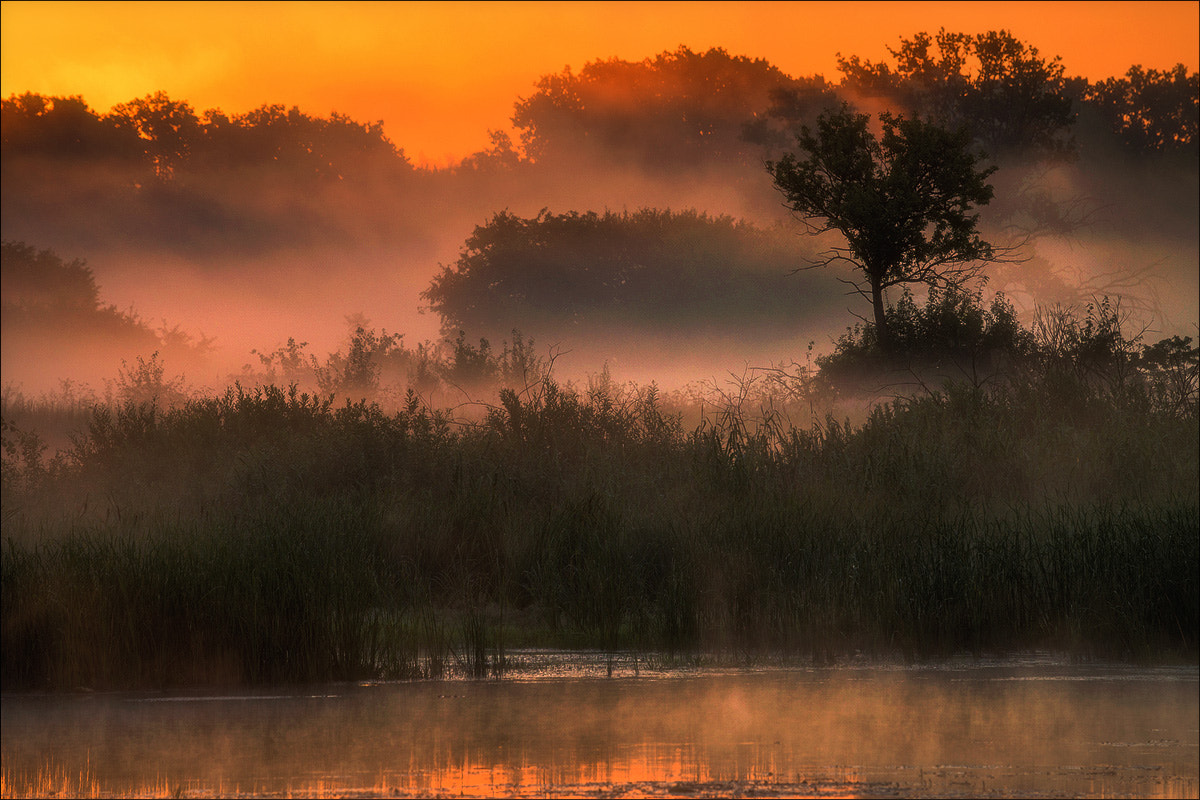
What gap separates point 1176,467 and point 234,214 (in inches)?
1768

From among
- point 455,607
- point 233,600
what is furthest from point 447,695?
point 455,607

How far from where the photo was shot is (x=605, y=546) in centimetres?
1060

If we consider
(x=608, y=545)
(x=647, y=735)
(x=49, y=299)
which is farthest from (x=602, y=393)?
(x=49, y=299)

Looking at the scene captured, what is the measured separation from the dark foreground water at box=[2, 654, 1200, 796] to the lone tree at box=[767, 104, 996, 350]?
14101mm

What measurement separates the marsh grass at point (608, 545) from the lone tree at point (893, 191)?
17.1 ft

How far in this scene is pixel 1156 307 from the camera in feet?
140

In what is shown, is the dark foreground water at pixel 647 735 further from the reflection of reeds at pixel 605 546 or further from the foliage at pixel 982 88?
the foliage at pixel 982 88

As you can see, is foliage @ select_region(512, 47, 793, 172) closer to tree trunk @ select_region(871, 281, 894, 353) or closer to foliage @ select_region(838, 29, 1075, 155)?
foliage @ select_region(838, 29, 1075, 155)

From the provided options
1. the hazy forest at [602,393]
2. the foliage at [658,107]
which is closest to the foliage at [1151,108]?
the hazy forest at [602,393]

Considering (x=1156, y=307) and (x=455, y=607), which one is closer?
(x=455, y=607)

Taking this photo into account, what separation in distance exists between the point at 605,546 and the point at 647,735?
385 cm

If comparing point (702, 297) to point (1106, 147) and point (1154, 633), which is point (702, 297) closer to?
point (1106, 147)

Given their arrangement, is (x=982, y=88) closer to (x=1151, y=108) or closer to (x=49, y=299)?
(x=1151, y=108)

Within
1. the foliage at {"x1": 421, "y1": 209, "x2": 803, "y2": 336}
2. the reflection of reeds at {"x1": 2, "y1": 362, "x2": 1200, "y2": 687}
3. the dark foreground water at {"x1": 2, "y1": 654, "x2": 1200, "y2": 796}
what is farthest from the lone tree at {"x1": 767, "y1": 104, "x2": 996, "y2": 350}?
the foliage at {"x1": 421, "y1": 209, "x2": 803, "y2": 336}
